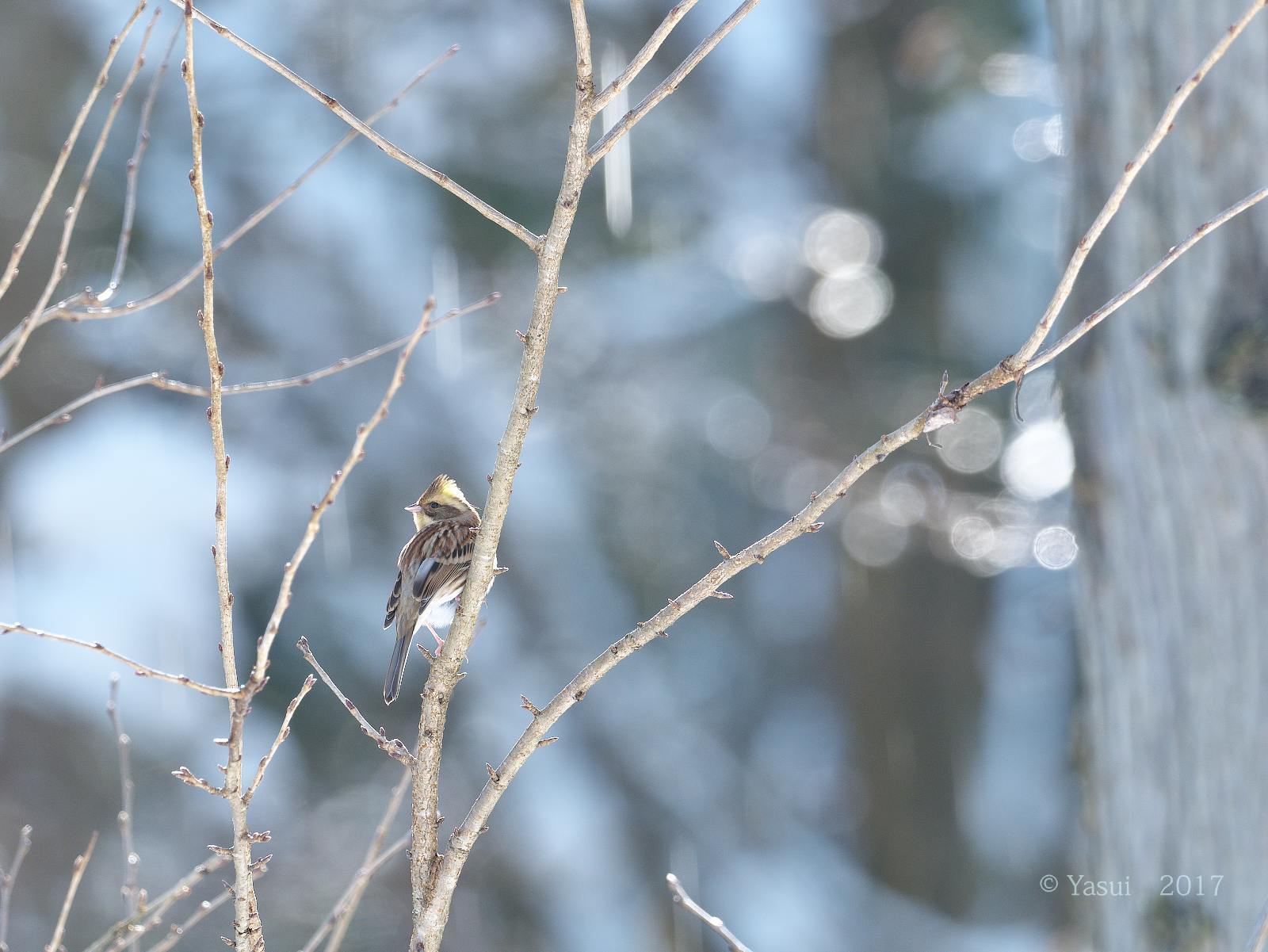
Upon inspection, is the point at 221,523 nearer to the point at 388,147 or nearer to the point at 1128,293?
the point at 388,147

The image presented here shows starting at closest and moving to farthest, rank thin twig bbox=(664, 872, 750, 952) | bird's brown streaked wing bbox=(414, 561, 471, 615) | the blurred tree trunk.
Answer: thin twig bbox=(664, 872, 750, 952), the blurred tree trunk, bird's brown streaked wing bbox=(414, 561, 471, 615)

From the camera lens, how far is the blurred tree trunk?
2586mm

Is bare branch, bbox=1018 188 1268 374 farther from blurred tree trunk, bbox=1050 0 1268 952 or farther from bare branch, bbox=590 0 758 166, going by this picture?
blurred tree trunk, bbox=1050 0 1268 952

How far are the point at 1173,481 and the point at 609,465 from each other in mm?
5136

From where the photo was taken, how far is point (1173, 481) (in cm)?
277

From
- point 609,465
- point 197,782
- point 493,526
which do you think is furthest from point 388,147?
point 609,465

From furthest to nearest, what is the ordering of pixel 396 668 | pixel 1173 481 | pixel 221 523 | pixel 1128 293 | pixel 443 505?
pixel 443 505 → pixel 396 668 → pixel 1173 481 → pixel 221 523 → pixel 1128 293

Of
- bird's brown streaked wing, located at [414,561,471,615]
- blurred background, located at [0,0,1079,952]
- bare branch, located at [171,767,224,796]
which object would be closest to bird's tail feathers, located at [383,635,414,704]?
bird's brown streaked wing, located at [414,561,471,615]

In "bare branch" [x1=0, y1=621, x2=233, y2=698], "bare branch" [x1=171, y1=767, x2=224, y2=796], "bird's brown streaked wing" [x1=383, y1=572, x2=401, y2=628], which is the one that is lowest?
"bare branch" [x1=171, y1=767, x2=224, y2=796]

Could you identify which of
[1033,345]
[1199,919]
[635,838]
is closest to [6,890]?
[1033,345]

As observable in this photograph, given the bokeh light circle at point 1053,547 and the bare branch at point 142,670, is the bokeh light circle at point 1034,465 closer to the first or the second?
the bokeh light circle at point 1053,547

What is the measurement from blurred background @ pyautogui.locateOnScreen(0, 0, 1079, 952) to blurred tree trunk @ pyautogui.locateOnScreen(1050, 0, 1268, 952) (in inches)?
164

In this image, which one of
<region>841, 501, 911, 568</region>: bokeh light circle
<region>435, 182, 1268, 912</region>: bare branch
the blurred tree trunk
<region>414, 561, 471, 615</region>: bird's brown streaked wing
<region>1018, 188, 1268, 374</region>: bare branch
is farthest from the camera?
<region>841, 501, 911, 568</region>: bokeh light circle

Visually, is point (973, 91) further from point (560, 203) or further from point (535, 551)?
point (560, 203)
